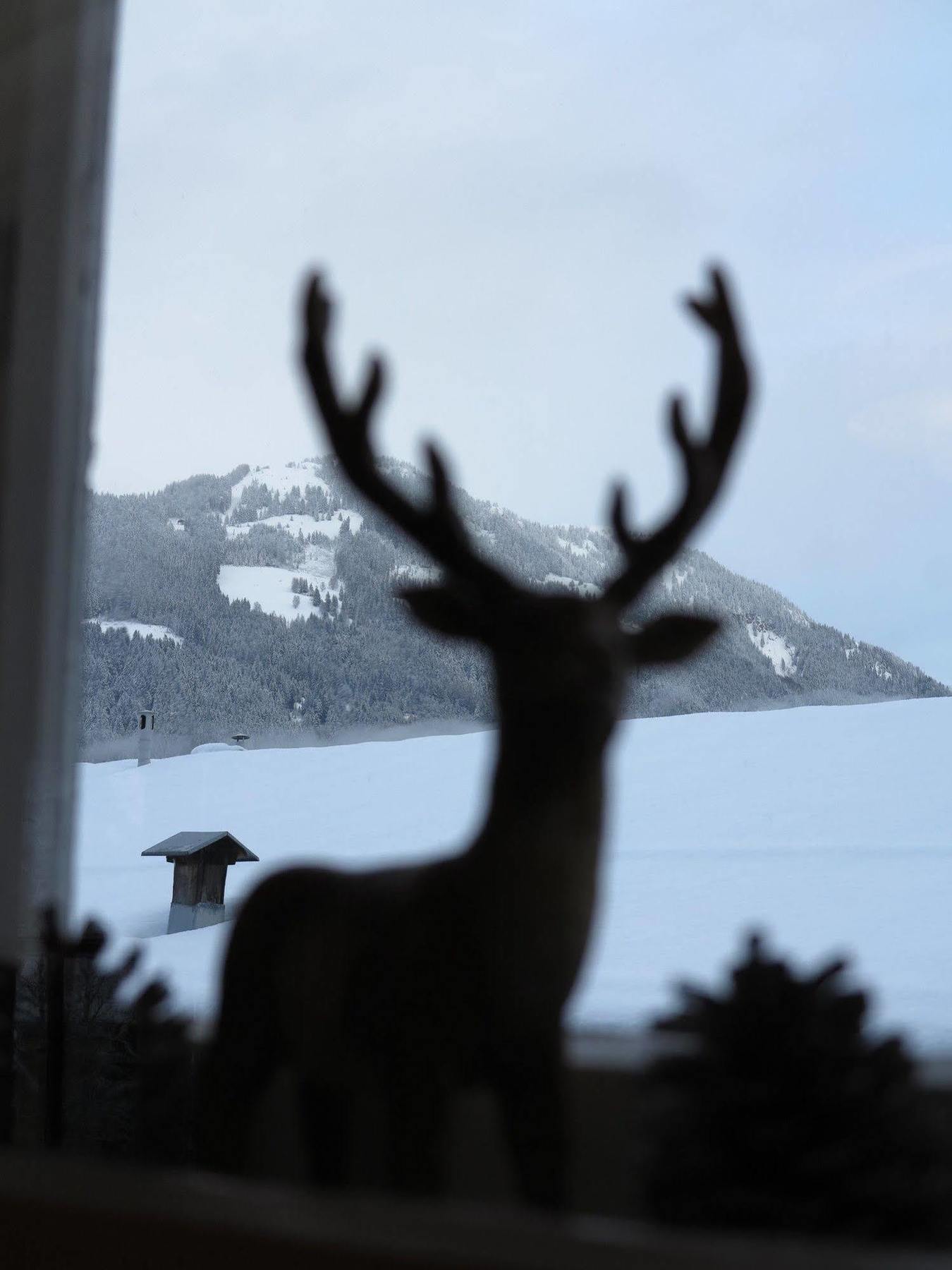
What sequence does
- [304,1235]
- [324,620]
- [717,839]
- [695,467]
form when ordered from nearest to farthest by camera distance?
[304,1235] < [695,467] < [717,839] < [324,620]

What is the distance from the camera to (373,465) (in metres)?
0.50

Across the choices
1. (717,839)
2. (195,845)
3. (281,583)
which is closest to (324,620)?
(281,583)

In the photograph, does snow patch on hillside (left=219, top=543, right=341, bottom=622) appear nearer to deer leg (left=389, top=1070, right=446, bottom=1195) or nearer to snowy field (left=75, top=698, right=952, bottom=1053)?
snowy field (left=75, top=698, right=952, bottom=1053)

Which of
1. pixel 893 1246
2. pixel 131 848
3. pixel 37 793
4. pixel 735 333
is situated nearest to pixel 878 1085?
pixel 893 1246

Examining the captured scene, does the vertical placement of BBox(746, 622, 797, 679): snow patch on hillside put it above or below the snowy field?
above

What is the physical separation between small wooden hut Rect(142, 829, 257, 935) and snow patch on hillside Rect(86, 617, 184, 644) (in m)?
0.15

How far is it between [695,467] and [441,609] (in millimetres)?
120

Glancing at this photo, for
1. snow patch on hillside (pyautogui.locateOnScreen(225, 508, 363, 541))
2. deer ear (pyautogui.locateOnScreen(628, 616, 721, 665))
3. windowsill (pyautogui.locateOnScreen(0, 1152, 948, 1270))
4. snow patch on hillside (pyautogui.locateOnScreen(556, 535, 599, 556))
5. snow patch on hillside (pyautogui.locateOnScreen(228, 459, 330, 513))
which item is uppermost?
snow patch on hillside (pyautogui.locateOnScreen(228, 459, 330, 513))

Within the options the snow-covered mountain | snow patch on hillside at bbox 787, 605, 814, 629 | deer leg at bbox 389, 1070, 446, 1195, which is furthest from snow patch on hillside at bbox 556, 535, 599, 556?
deer leg at bbox 389, 1070, 446, 1195

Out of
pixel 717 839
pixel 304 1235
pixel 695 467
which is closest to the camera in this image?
pixel 304 1235

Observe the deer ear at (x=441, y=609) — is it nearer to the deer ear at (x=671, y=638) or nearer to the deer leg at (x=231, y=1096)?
the deer ear at (x=671, y=638)

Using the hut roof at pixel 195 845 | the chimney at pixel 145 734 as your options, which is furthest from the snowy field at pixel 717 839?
the chimney at pixel 145 734

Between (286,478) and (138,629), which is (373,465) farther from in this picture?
(138,629)

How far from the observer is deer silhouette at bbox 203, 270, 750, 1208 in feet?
1.33
